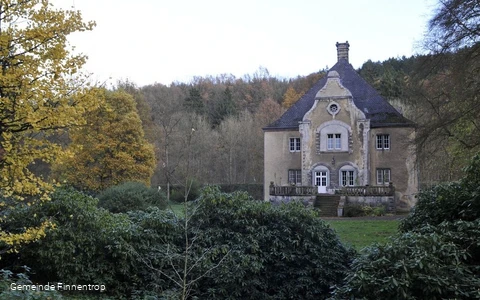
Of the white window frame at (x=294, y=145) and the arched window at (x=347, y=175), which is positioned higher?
the white window frame at (x=294, y=145)

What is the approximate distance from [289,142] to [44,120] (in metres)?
33.3

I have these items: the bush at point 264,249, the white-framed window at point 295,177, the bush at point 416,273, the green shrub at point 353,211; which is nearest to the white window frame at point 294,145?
the white-framed window at point 295,177

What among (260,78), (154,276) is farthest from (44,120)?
(260,78)

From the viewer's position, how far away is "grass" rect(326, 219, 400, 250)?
18.5 meters

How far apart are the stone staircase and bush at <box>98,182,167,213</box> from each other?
12.7m

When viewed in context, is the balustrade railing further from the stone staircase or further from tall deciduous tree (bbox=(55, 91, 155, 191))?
tall deciduous tree (bbox=(55, 91, 155, 191))

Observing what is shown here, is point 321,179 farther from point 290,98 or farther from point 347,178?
point 290,98

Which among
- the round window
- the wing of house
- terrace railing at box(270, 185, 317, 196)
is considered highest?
the round window

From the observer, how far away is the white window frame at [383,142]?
3778 cm

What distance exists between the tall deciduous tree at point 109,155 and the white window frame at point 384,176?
16821mm

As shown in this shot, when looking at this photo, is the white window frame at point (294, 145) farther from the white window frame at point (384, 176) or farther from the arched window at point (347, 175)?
the white window frame at point (384, 176)

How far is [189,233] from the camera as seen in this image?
12906mm

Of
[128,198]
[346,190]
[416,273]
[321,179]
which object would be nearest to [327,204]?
→ [346,190]

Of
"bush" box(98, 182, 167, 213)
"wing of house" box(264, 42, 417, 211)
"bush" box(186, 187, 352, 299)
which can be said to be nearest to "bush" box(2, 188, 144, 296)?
"bush" box(186, 187, 352, 299)
